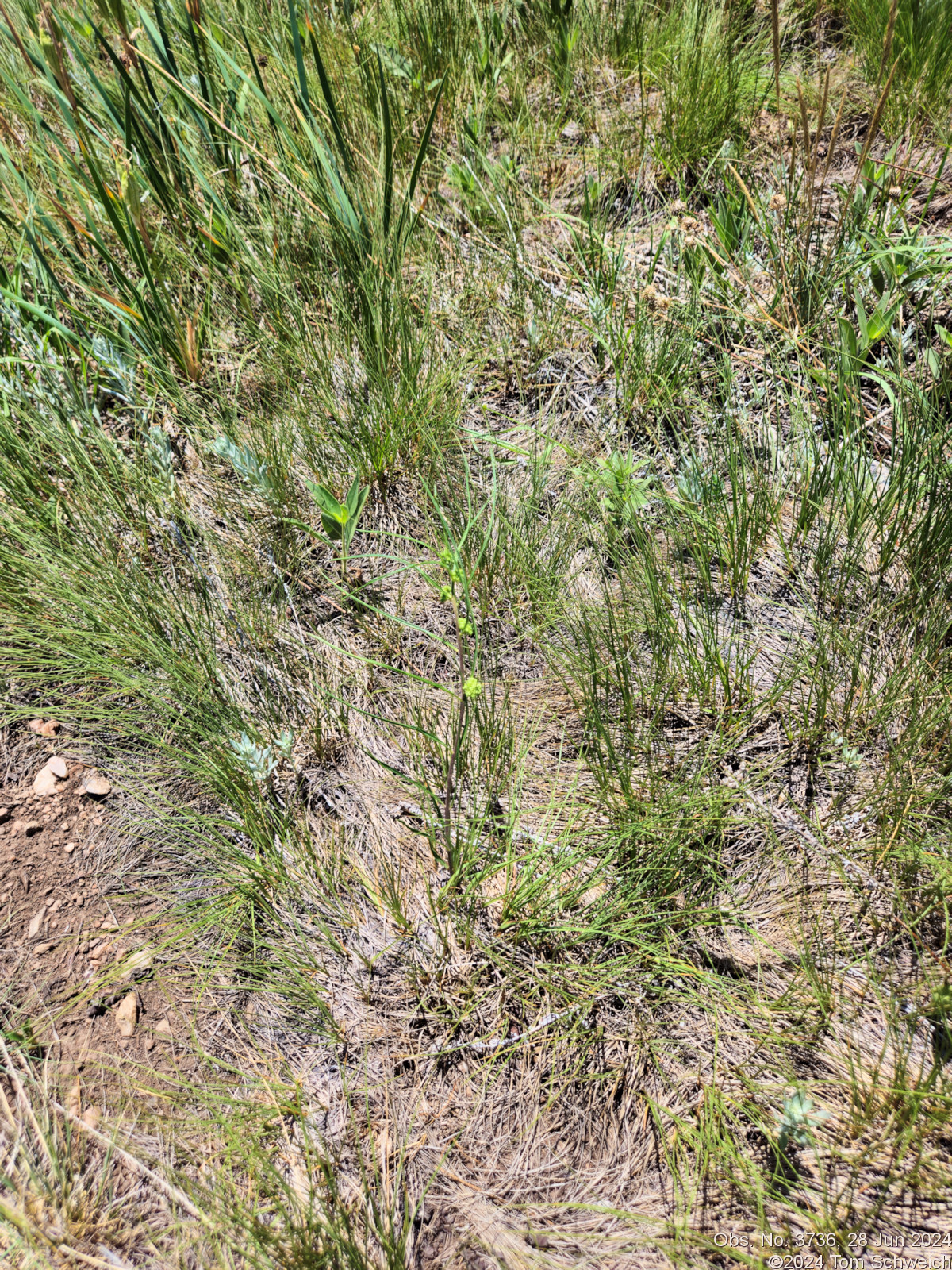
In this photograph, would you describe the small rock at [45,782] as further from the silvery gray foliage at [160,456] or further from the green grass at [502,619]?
the silvery gray foliage at [160,456]

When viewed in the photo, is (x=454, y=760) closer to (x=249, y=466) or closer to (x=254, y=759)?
(x=254, y=759)

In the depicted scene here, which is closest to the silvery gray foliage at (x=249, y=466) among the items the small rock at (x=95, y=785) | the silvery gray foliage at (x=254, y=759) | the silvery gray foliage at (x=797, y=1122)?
the silvery gray foliage at (x=254, y=759)

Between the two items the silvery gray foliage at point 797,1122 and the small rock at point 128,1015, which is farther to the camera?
the small rock at point 128,1015

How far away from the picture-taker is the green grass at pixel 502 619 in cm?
121

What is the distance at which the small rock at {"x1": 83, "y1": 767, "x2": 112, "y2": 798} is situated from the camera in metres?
1.62

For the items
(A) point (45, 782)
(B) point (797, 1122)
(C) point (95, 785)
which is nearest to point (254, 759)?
(C) point (95, 785)

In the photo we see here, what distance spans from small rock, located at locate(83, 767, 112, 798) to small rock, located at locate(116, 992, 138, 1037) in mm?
442

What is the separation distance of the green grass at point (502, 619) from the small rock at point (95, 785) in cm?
5

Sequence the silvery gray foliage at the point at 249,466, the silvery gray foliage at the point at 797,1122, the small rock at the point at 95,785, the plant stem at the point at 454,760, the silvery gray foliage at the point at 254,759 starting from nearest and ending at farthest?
the silvery gray foliage at the point at 797,1122, the plant stem at the point at 454,760, the silvery gray foliage at the point at 254,759, the small rock at the point at 95,785, the silvery gray foliage at the point at 249,466

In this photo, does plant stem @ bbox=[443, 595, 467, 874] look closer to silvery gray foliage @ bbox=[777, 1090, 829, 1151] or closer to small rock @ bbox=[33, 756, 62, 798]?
silvery gray foliage @ bbox=[777, 1090, 829, 1151]

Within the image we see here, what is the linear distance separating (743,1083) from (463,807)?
26.3 inches

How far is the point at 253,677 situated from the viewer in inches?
65.5

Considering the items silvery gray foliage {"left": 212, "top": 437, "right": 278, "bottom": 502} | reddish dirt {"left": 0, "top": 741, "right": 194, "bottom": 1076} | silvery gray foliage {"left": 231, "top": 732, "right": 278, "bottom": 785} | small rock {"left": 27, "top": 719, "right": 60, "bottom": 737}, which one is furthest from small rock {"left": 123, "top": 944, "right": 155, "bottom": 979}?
silvery gray foliage {"left": 212, "top": 437, "right": 278, "bottom": 502}

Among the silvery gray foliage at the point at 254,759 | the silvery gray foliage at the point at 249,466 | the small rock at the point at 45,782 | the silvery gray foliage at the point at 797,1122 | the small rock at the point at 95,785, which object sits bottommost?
the silvery gray foliage at the point at 797,1122
